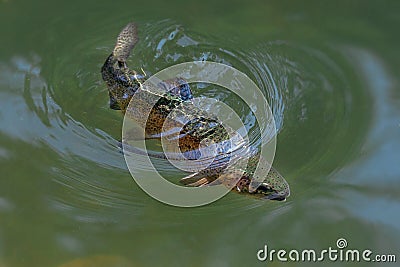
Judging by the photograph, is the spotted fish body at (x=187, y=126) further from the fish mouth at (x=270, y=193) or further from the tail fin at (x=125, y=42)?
the tail fin at (x=125, y=42)

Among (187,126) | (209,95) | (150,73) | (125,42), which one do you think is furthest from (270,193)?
(125,42)

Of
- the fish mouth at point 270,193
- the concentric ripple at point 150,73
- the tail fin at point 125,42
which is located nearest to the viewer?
the fish mouth at point 270,193

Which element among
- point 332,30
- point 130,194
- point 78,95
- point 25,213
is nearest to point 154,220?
point 130,194

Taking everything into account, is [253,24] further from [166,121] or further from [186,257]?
[186,257]

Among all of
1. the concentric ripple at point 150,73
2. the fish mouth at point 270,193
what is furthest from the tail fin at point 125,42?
the fish mouth at point 270,193

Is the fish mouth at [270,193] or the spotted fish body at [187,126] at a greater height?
the spotted fish body at [187,126]

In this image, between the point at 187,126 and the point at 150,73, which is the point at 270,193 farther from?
the point at 150,73

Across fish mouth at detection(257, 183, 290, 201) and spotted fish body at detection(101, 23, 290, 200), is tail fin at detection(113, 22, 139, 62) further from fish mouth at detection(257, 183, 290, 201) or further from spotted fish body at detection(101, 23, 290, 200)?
fish mouth at detection(257, 183, 290, 201)
